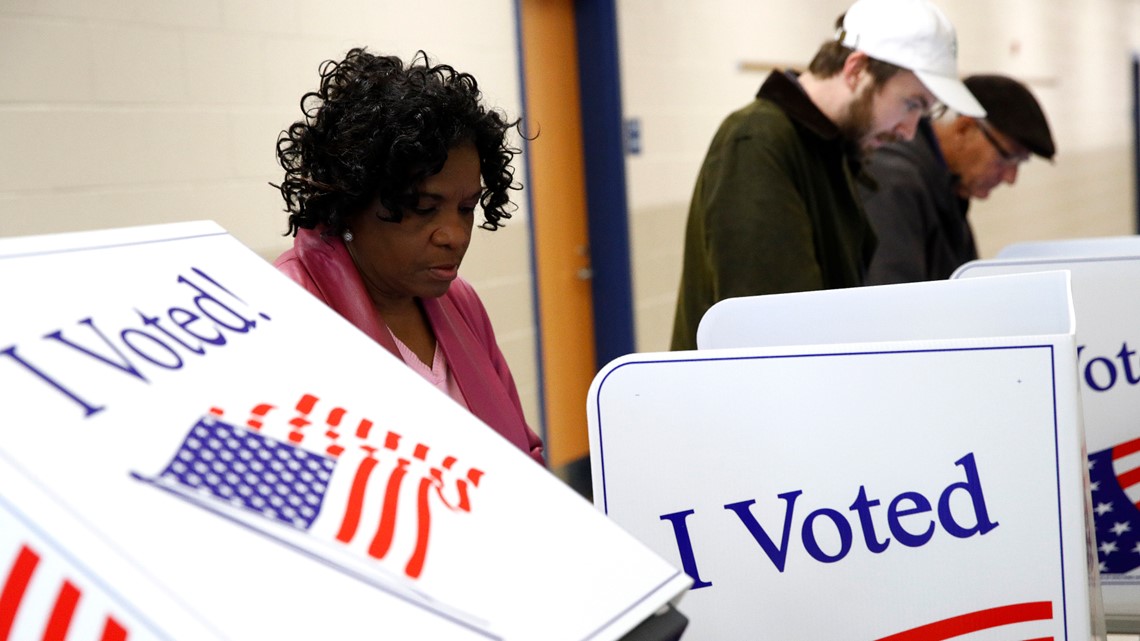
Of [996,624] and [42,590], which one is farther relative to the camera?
[996,624]

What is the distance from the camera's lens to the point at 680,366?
1077 mm

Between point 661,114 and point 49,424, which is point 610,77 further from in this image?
point 49,424

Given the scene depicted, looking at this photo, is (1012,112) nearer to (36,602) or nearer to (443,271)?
(443,271)

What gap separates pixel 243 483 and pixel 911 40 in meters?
1.57

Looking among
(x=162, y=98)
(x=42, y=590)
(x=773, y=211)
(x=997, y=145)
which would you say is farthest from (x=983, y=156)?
(x=42, y=590)

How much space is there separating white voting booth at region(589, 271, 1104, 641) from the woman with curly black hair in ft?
0.72

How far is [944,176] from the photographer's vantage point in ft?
8.27

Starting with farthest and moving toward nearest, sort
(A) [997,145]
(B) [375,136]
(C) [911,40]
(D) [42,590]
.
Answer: (A) [997,145] → (C) [911,40] → (B) [375,136] → (D) [42,590]

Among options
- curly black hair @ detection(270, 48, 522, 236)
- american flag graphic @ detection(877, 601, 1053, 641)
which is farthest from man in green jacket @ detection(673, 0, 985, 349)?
american flag graphic @ detection(877, 601, 1053, 641)

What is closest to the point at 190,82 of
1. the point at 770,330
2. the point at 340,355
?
the point at 770,330

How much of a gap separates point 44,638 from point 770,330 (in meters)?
0.88

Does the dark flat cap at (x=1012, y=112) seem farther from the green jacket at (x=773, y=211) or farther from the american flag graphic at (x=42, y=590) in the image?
the american flag graphic at (x=42, y=590)

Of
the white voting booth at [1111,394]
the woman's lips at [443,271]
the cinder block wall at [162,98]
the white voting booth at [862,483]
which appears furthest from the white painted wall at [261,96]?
the white voting booth at [1111,394]

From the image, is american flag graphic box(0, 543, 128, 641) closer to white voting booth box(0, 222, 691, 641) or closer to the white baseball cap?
white voting booth box(0, 222, 691, 641)
